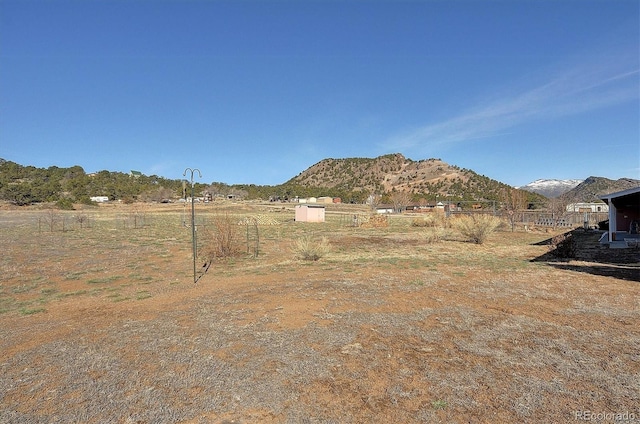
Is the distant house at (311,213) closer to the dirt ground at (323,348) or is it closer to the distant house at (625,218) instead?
the distant house at (625,218)

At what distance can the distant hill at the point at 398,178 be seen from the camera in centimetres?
10775

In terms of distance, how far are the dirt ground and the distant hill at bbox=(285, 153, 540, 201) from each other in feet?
296

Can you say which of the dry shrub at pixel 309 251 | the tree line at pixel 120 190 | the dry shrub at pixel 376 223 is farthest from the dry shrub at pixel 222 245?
the tree line at pixel 120 190

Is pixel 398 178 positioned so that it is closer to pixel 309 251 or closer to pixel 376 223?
pixel 376 223

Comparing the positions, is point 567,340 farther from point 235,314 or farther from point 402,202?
point 402,202

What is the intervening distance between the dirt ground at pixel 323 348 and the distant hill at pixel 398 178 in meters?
90.2

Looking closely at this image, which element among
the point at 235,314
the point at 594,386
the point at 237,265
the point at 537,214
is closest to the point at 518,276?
the point at 594,386

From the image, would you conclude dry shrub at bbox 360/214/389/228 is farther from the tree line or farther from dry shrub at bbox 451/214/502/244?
the tree line

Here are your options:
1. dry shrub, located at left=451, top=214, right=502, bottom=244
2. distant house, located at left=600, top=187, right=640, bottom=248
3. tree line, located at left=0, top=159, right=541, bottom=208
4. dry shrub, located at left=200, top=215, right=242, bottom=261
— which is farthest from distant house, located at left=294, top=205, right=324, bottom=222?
tree line, located at left=0, top=159, right=541, bottom=208

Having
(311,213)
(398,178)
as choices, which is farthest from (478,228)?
(398,178)

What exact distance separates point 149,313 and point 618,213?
89.0 ft

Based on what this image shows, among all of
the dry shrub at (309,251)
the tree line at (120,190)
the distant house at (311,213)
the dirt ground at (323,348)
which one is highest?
the tree line at (120,190)

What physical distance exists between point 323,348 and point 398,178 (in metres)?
133

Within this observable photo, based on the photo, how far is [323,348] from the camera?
5184 mm
